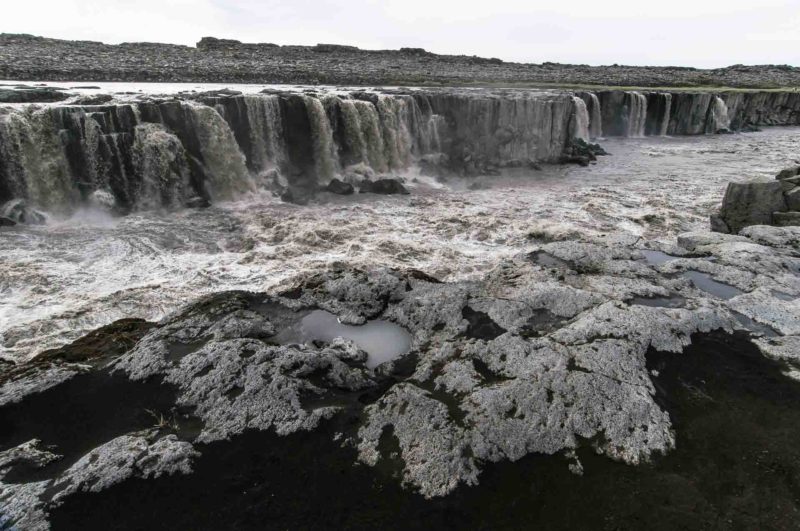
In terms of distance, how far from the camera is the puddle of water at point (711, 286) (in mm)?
10961

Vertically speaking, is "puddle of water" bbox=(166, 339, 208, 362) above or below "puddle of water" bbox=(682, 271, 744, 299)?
below

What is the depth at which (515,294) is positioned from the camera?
434 inches

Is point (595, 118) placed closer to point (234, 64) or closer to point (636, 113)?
point (636, 113)

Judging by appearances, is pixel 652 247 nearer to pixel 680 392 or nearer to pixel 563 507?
pixel 680 392

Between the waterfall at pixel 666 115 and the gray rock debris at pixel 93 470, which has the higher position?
the waterfall at pixel 666 115

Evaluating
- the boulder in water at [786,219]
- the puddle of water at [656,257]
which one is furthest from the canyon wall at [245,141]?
the puddle of water at [656,257]

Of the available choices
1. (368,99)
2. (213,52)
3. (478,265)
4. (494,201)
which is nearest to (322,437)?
(478,265)

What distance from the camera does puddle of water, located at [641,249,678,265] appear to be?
1299cm

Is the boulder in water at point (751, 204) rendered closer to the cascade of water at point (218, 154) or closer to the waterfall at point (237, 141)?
the waterfall at point (237, 141)

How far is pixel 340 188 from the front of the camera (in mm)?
25406

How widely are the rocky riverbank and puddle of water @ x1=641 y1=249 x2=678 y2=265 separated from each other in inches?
1642

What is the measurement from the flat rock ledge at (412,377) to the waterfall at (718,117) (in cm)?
4615

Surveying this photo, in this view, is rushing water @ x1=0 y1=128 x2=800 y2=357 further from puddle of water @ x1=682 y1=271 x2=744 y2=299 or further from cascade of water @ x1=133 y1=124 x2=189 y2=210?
Result: puddle of water @ x1=682 y1=271 x2=744 y2=299

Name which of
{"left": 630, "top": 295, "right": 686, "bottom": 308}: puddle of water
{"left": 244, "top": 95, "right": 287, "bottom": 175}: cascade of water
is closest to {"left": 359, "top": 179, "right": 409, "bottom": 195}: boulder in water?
{"left": 244, "top": 95, "right": 287, "bottom": 175}: cascade of water
